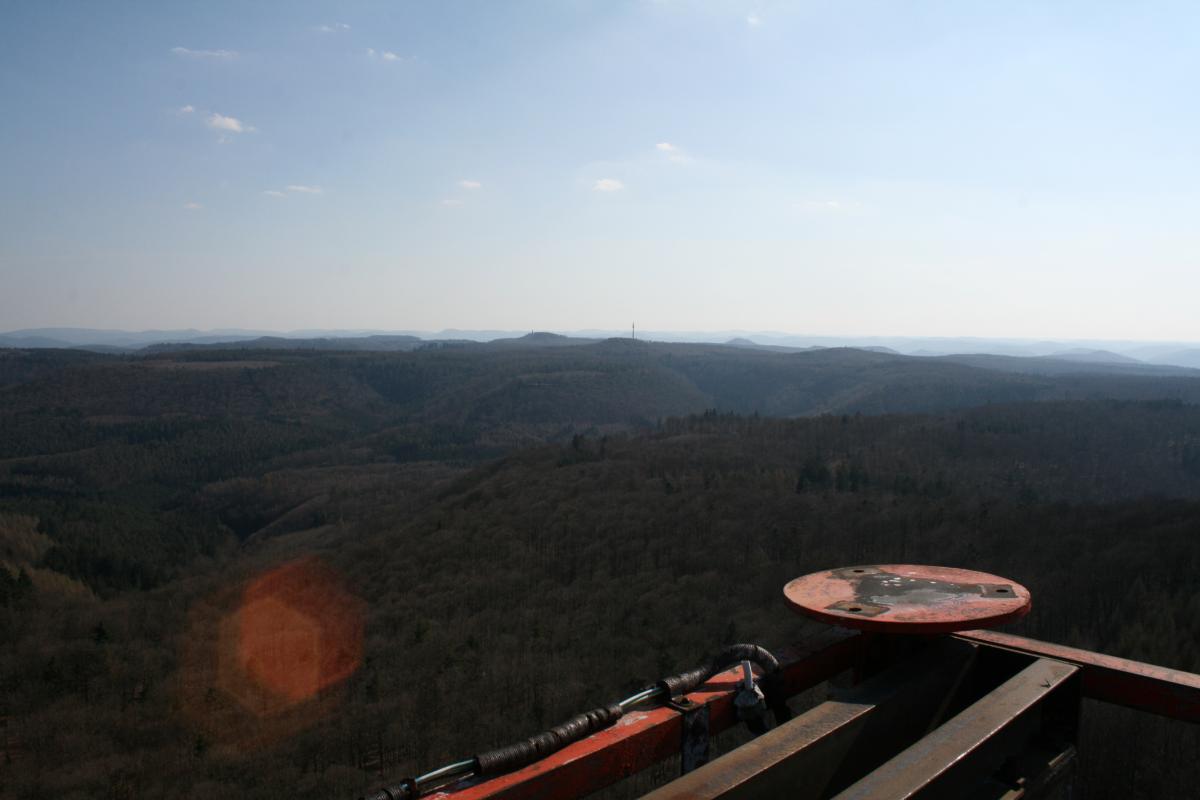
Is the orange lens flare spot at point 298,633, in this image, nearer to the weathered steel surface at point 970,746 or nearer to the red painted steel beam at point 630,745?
the red painted steel beam at point 630,745

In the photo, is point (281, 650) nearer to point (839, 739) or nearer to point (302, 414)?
point (839, 739)

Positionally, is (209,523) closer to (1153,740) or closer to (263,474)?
(263,474)

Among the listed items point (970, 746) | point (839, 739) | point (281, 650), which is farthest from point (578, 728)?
point (281, 650)

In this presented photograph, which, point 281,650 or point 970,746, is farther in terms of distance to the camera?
point 281,650

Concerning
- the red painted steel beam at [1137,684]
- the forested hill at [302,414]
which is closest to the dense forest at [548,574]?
the forested hill at [302,414]

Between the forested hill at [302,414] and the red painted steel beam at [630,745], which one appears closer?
the red painted steel beam at [630,745]

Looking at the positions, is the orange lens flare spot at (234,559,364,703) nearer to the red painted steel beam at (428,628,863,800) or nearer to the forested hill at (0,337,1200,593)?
the forested hill at (0,337,1200,593)

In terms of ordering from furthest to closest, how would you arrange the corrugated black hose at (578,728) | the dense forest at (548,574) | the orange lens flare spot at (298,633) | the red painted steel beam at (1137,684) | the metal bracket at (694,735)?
1. the orange lens flare spot at (298,633)
2. the dense forest at (548,574)
3. the red painted steel beam at (1137,684)
4. the metal bracket at (694,735)
5. the corrugated black hose at (578,728)

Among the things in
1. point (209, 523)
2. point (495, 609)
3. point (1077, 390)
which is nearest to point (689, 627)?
point (495, 609)
